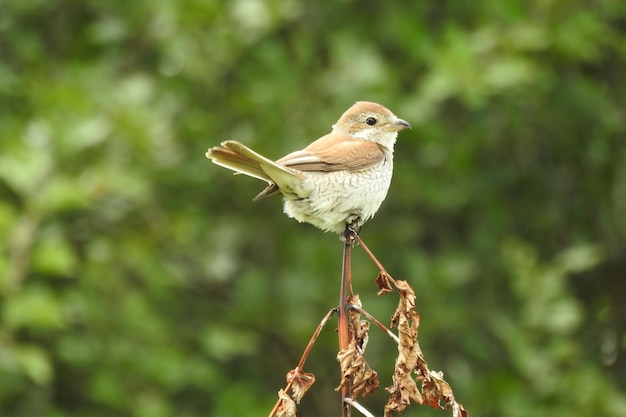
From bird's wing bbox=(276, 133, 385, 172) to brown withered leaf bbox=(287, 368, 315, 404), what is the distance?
3.73 feet

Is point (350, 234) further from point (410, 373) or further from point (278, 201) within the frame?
point (278, 201)

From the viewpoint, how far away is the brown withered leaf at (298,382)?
7.46 ft

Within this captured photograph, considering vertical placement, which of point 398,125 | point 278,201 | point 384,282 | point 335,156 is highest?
point 278,201

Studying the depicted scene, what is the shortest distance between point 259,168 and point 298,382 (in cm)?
97

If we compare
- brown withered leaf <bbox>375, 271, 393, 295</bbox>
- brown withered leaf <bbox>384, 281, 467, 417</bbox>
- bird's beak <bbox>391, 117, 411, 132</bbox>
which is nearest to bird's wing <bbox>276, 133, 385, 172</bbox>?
bird's beak <bbox>391, 117, 411, 132</bbox>

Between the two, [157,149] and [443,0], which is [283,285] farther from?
[443,0]

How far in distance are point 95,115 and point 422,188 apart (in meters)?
2.30

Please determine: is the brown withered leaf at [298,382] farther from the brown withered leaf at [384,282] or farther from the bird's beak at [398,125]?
the bird's beak at [398,125]

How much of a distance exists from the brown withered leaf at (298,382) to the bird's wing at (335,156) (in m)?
1.14

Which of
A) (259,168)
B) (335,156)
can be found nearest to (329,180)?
(335,156)

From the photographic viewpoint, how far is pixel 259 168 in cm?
312

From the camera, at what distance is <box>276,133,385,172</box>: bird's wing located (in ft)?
11.1

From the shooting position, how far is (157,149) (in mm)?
6375

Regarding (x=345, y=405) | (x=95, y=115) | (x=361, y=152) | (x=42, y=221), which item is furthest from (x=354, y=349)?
(x=95, y=115)
